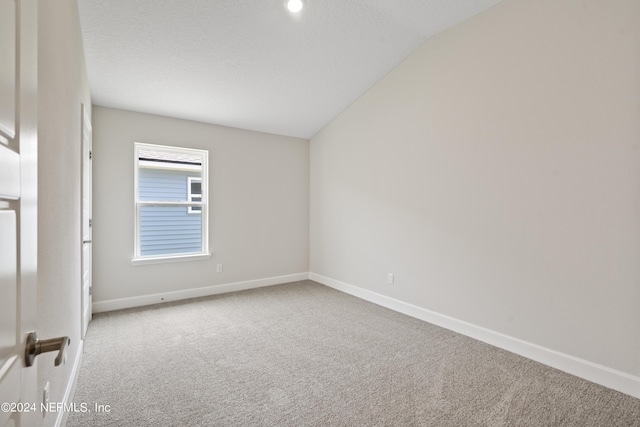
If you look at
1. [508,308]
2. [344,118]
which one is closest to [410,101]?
[344,118]

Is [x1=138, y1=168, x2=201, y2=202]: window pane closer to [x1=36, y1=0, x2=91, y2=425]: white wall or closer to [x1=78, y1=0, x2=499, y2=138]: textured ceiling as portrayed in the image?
[x1=78, y1=0, x2=499, y2=138]: textured ceiling

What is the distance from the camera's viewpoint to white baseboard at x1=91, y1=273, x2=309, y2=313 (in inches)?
143

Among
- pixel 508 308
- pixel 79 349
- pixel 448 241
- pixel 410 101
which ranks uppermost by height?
pixel 410 101

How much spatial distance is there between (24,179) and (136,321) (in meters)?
3.25

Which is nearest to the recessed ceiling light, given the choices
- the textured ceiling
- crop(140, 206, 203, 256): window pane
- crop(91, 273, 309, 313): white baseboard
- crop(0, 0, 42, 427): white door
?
the textured ceiling

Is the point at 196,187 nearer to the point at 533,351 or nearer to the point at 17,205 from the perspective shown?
the point at 17,205

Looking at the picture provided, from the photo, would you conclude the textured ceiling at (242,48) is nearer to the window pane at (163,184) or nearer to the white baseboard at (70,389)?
the window pane at (163,184)

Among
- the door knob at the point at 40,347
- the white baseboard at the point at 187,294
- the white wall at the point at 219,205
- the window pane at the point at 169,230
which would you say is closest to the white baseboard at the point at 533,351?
the white baseboard at the point at 187,294

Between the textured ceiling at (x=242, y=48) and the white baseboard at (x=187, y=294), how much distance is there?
2.31 metres

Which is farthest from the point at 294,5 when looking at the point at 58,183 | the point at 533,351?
the point at 533,351

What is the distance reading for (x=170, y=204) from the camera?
4.10m

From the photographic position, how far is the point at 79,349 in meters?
2.41

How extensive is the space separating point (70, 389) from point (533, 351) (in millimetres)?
3369

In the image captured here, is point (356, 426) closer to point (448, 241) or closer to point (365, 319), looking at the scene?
point (365, 319)
